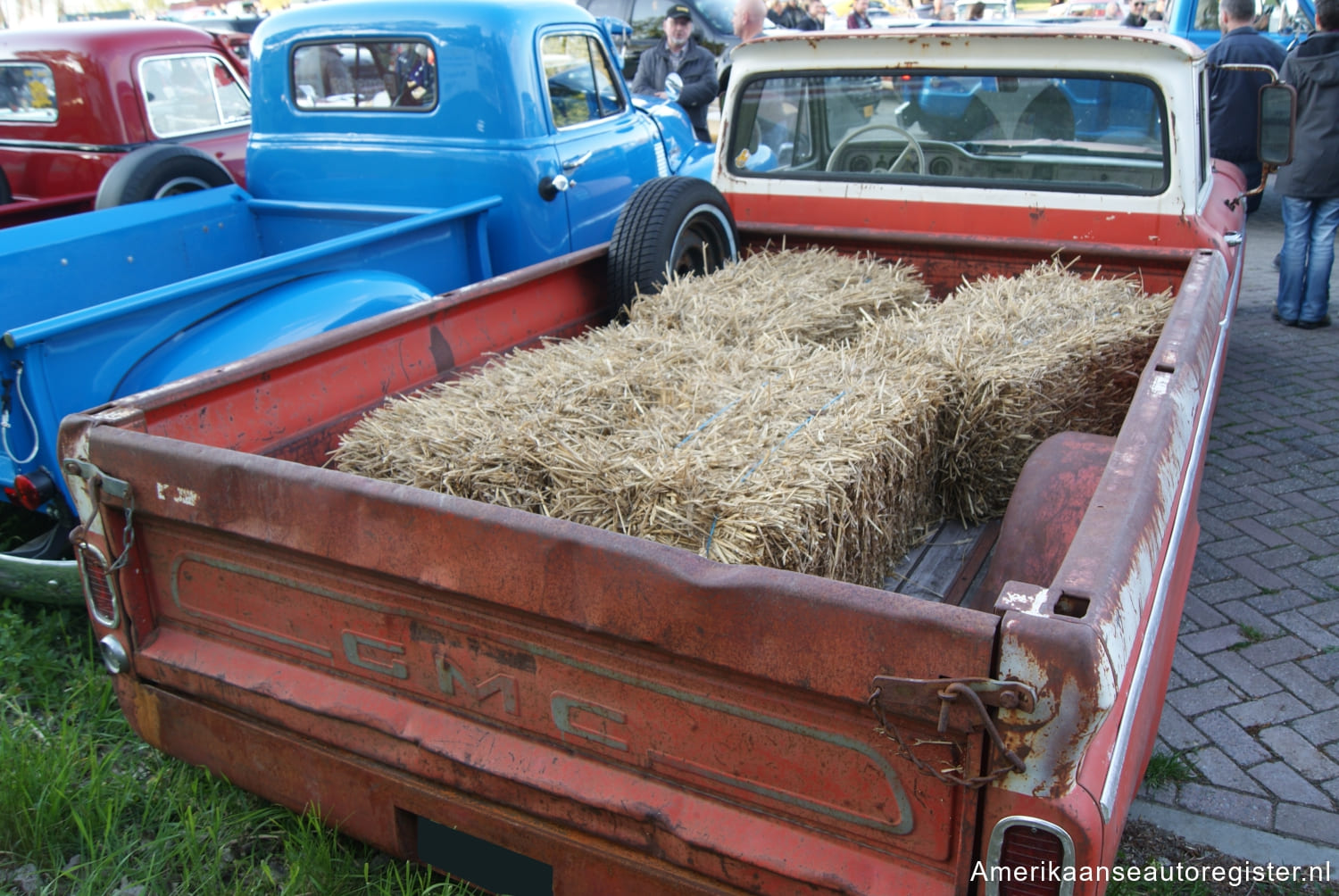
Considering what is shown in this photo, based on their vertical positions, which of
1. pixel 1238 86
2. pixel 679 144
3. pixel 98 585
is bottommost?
pixel 98 585

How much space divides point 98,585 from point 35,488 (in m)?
0.99

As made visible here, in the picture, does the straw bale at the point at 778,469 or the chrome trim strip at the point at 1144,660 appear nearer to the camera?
the chrome trim strip at the point at 1144,660

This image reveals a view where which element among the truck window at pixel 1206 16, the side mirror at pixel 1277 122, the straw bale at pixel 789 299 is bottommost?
the straw bale at pixel 789 299

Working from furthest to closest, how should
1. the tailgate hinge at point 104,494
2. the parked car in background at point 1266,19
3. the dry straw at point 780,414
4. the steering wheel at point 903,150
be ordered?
the parked car in background at point 1266,19
the steering wheel at point 903,150
the dry straw at point 780,414
the tailgate hinge at point 104,494

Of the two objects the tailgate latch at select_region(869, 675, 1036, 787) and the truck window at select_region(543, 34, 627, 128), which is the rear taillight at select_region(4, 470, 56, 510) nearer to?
the tailgate latch at select_region(869, 675, 1036, 787)

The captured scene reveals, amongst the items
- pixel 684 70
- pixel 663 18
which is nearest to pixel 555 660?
pixel 684 70

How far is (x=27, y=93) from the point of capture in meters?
6.23

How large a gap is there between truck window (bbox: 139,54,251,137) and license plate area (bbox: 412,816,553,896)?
5.85 meters

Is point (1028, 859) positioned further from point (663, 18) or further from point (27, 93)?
point (663, 18)

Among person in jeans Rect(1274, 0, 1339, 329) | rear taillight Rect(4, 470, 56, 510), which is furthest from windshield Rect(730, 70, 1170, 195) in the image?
person in jeans Rect(1274, 0, 1339, 329)

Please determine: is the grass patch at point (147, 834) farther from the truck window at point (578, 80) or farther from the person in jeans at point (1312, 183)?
the person in jeans at point (1312, 183)

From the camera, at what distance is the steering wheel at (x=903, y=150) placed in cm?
410

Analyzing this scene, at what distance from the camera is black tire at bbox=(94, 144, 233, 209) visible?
4.98 meters

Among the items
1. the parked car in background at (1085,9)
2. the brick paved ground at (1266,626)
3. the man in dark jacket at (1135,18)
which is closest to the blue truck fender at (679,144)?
the brick paved ground at (1266,626)
